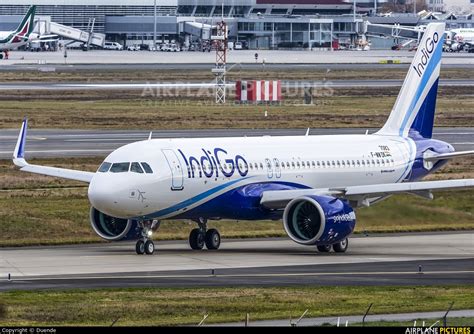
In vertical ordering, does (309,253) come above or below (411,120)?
below

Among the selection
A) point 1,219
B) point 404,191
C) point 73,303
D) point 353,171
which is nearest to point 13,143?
point 1,219

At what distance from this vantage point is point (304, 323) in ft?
99.2

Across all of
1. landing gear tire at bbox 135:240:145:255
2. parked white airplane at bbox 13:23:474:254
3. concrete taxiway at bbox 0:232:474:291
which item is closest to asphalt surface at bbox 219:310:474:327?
concrete taxiway at bbox 0:232:474:291

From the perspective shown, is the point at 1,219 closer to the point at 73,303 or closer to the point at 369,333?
the point at 73,303

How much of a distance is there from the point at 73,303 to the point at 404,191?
55.7ft

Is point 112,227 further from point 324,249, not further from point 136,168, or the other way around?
point 324,249

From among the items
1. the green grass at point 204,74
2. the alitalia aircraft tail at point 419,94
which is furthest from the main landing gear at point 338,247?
the green grass at point 204,74

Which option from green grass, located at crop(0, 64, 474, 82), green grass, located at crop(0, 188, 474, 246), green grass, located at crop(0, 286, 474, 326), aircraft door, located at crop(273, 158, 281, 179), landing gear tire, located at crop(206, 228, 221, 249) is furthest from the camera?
green grass, located at crop(0, 64, 474, 82)

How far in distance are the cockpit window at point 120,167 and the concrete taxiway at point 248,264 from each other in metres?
3.02

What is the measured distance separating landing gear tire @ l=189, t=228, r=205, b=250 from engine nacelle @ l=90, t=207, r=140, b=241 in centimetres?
201

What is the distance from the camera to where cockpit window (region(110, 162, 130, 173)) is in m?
45.6

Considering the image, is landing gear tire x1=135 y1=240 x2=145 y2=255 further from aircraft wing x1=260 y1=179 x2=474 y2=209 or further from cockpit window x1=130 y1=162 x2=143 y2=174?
aircraft wing x1=260 y1=179 x2=474 y2=209

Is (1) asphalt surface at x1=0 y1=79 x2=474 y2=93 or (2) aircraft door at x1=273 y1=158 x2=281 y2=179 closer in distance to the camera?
(2) aircraft door at x1=273 y1=158 x2=281 y2=179

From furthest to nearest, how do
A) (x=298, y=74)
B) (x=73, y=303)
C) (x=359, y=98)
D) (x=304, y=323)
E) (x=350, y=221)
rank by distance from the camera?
1. (x=298, y=74)
2. (x=359, y=98)
3. (x=350, y=221)
4. (x=73, y=303)
5. (x=304, y=323)
